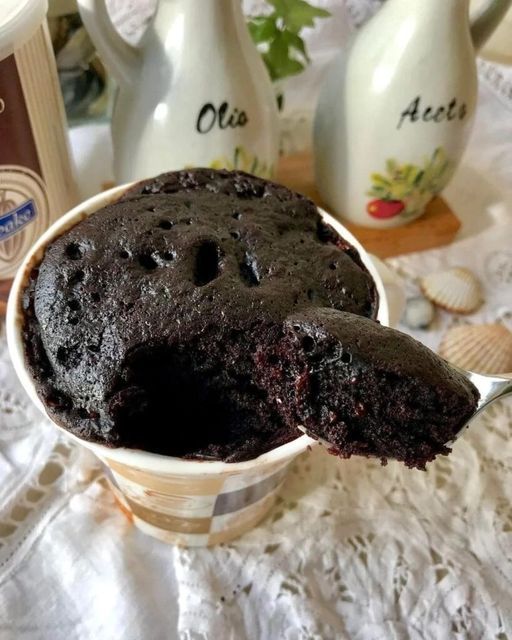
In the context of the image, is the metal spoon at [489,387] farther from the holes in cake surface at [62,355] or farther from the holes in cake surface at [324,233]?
the holes in cake surface at [62,355]

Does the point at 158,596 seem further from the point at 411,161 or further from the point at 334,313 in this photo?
the point at 411,161

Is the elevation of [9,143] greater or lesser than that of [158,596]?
greater

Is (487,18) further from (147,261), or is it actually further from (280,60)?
(147,261)

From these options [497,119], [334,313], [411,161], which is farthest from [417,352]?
[497,119]

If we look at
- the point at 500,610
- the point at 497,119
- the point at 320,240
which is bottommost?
the point at 500,610

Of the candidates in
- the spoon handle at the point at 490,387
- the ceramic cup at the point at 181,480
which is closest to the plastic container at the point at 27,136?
the ceramic cup at the point at 181,480

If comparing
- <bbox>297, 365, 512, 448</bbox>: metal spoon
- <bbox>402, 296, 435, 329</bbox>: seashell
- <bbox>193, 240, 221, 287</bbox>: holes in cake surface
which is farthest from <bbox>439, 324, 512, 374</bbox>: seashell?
<bbox>193, 240, 221, 287</bbox>: holes in cake surface
